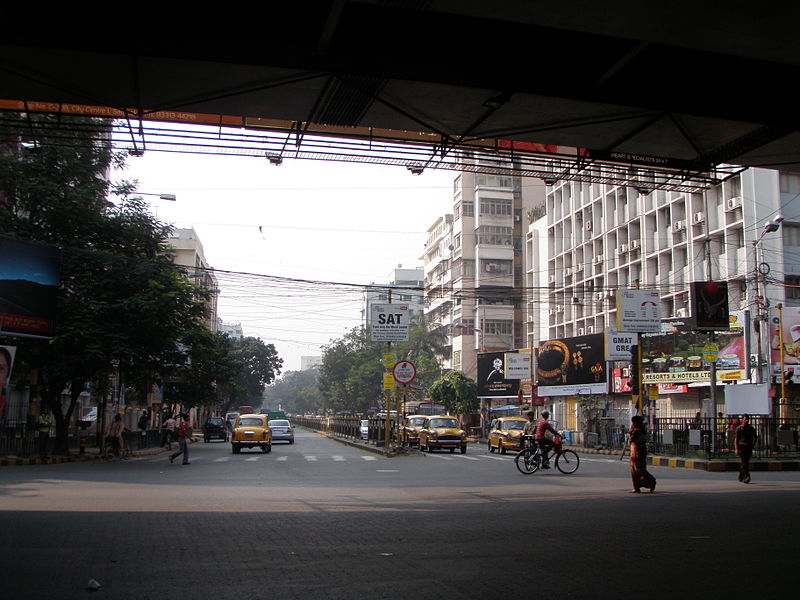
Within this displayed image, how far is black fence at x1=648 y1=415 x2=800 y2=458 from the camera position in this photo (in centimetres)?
2908

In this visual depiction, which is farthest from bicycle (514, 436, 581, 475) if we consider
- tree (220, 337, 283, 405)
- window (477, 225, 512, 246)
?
tree (220, 337, 283, 405)

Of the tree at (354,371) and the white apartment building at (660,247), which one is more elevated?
the white apartment building at (660,247)

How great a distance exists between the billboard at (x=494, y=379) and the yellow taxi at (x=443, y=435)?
2372cm

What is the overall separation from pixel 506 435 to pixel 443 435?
9.77ft

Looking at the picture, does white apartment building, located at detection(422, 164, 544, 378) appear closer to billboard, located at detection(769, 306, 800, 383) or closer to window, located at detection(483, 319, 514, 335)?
window, located at detection(483, 319, 514, 335)

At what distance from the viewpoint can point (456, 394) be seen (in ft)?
217

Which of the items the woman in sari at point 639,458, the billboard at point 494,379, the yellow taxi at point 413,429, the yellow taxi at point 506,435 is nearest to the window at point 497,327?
the billboard at point 494,379

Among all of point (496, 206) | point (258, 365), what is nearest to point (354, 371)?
point (258, 365)

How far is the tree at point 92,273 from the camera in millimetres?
28281

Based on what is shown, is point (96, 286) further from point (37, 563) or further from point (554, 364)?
point (554, 364)

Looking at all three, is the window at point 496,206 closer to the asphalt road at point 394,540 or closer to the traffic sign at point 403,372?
the traffic sign at point 403,372

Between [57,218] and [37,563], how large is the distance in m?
24.4

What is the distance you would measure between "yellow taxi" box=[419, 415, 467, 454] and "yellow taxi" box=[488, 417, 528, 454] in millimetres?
1680

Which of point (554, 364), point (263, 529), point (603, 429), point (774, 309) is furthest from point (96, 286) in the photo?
point (554, 364)
